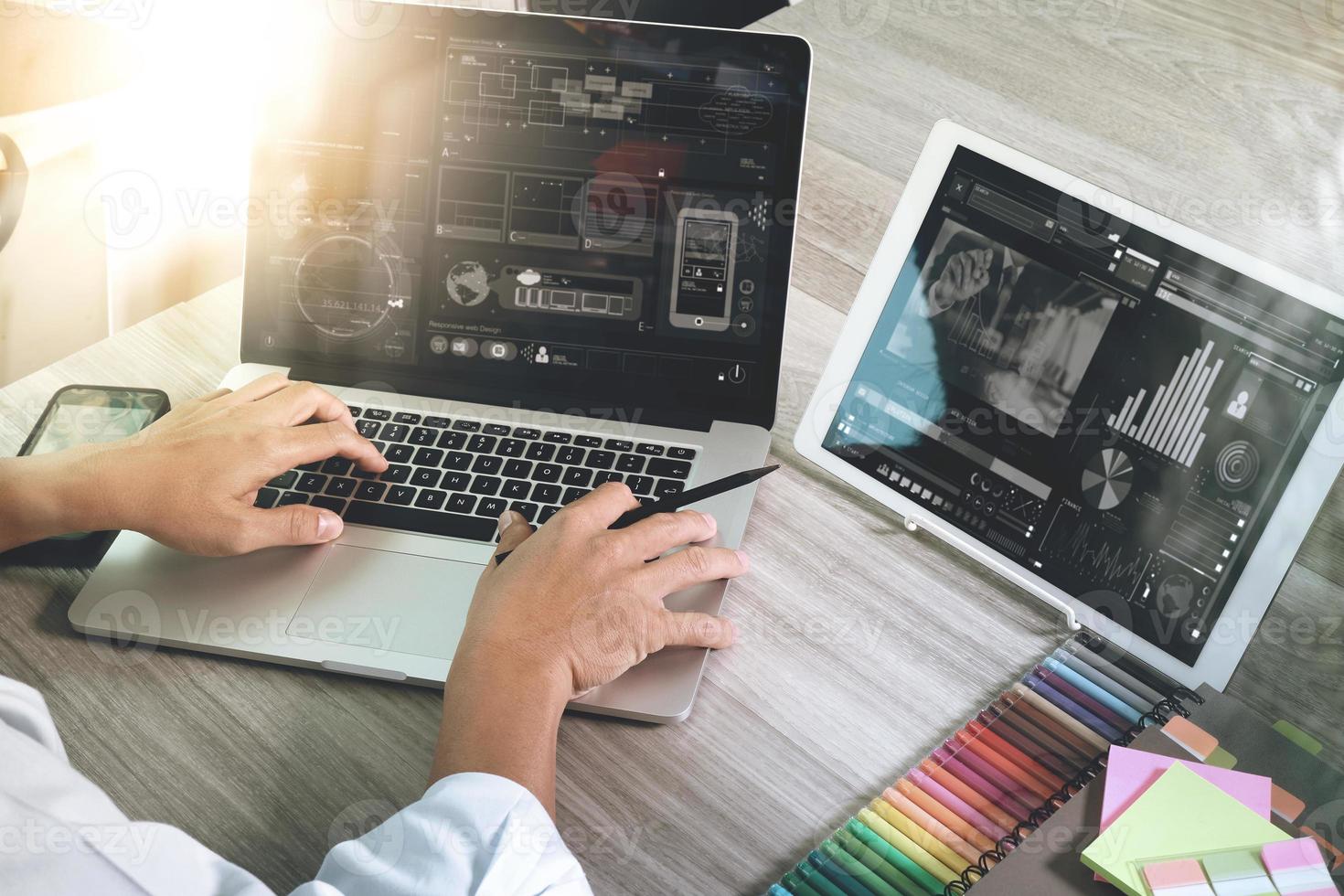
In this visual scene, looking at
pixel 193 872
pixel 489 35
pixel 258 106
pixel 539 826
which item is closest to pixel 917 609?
pixel 539 826

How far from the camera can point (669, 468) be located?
851 mm

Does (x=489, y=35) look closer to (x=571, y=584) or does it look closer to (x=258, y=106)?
(x=258, y=106)

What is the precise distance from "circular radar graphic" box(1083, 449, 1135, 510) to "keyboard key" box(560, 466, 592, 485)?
0.39 m

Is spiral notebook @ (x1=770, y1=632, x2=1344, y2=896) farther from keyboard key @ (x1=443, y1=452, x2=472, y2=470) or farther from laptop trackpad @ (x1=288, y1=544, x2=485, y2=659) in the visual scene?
keyboard key @ (x1=443, y1=452, x2=472, y2=470)

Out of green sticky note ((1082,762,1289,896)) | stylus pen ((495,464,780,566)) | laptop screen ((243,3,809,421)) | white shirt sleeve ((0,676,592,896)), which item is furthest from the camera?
laptop screen ((243,3,809,421))

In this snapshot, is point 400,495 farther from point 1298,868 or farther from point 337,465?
point 1298,868

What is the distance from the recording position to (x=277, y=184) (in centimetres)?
92

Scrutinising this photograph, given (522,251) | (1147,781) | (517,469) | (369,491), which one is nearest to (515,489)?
(517,469)

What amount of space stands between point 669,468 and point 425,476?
0.68 feet

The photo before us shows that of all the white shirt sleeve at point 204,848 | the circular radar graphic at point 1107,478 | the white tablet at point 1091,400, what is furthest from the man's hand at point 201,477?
the circular radar graphic at point 1107,478

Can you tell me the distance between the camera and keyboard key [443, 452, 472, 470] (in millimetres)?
851

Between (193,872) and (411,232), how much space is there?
1.90 ft

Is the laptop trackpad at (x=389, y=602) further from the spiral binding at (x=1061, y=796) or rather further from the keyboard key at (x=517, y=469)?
the spiral binding at (x=1061, y=796)

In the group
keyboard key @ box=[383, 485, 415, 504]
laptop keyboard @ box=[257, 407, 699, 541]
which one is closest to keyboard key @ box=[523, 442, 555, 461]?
laptop keyboard @ box=[257, 407, 699, 541]
